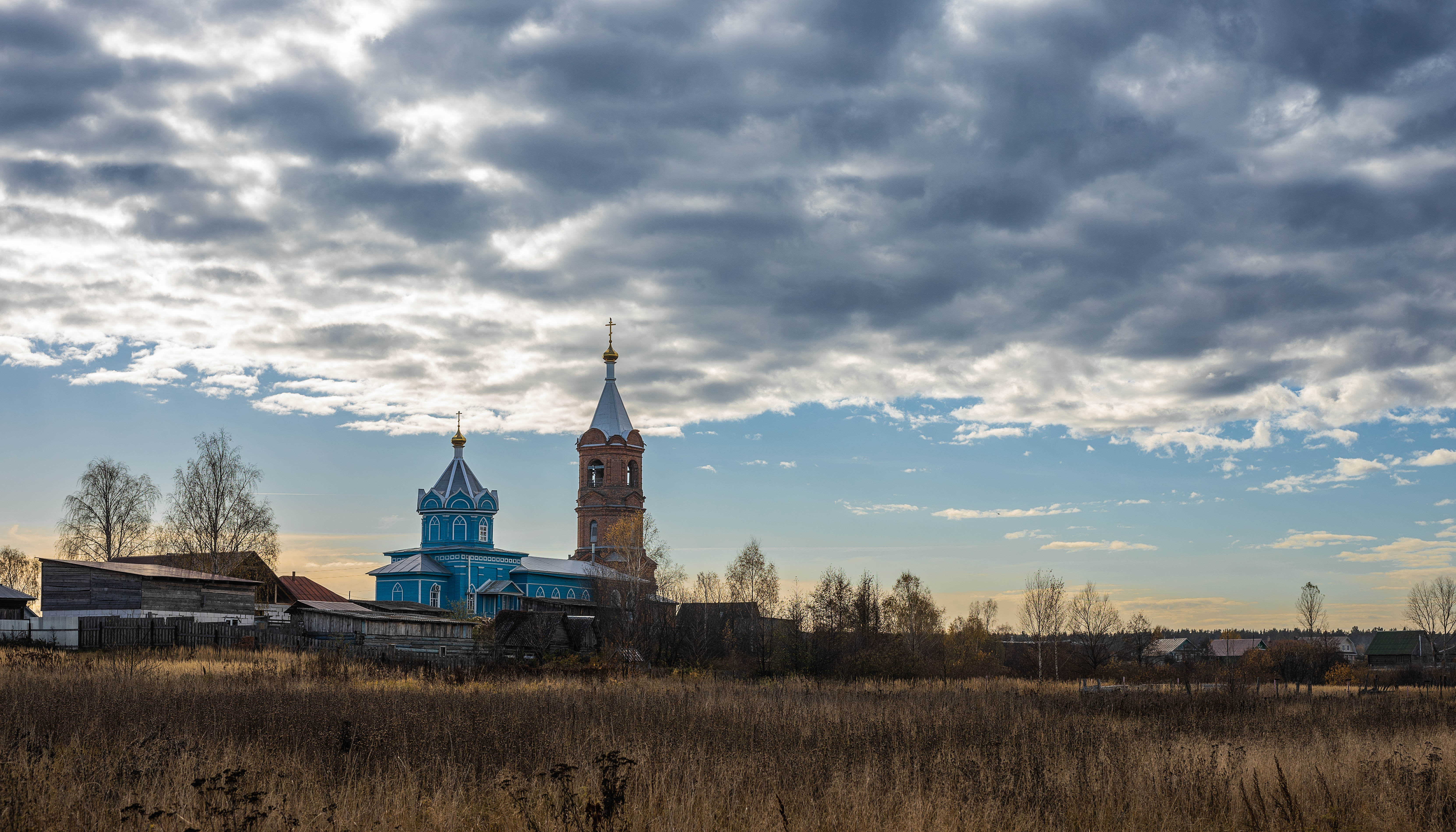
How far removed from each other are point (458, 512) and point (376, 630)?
38.8 meters

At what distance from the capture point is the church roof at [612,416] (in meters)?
82.8

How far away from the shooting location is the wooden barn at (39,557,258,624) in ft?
117

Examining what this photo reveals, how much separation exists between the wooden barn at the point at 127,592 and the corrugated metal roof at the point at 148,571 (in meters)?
0.03

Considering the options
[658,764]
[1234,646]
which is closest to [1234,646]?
[1234,646]

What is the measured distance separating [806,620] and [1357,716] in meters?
33.9

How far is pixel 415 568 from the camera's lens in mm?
71312

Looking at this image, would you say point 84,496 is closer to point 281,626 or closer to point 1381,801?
point 281,626

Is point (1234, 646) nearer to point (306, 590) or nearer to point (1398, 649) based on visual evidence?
point (1398, 649)

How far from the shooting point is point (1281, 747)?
543 inches

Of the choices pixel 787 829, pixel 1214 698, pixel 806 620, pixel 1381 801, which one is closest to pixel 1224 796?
pixel 1381 801

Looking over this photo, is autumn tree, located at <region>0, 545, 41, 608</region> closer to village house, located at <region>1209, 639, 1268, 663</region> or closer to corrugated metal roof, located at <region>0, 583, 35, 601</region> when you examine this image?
corrugated metal roof, located at <region>0, 583, 35, 601</region>

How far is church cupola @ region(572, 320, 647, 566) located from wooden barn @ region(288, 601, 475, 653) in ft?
132

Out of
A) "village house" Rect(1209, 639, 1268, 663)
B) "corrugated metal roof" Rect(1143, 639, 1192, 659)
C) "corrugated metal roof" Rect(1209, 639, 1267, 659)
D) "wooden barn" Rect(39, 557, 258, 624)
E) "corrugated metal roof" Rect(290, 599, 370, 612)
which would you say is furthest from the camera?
"corrugated metal roof" Rect(1209, 639, 1267, 659)

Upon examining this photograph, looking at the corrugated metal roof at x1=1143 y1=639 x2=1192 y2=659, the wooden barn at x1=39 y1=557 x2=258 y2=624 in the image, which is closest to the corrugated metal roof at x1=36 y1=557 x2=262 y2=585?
the wooden barn at x1=39 y1=557 x2=258 y2=624
